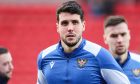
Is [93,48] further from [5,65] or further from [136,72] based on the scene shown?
[136,72]

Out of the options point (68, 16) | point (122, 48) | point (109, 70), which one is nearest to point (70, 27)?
point (68, 16)

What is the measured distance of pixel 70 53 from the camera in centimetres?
550

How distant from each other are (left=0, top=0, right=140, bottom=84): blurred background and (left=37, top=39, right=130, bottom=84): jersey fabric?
836 cm

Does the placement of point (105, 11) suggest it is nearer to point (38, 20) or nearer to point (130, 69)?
point (38, 20)

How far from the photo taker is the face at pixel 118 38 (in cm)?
636

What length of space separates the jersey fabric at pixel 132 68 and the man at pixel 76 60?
0.85 meters

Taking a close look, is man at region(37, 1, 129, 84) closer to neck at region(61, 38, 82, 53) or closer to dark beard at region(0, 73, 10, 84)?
neck at region(61, 38, 82, 53)

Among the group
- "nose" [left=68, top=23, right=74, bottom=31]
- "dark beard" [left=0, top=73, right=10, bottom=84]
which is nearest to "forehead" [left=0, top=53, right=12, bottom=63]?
"dark beard" [left=0, top=73, right=10, bottom=84]

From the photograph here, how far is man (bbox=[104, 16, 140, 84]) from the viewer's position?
20.6 ft

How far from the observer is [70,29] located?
536 cm

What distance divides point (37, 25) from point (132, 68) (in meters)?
10.5

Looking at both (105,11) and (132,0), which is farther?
(132,0)

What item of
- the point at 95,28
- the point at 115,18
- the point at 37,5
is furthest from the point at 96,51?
the point at 37,5

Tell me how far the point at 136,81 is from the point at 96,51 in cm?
98
